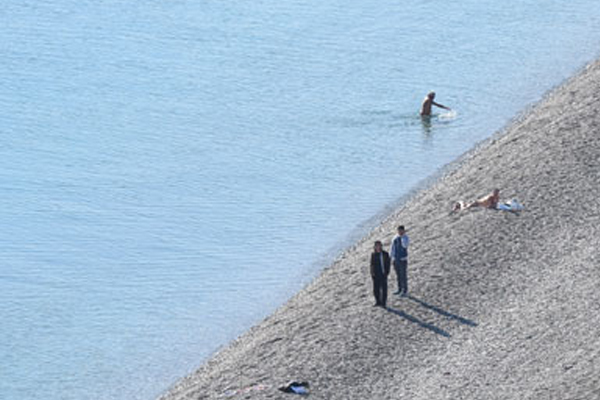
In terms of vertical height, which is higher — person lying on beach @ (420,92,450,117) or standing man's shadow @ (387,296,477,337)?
person lying on beach @ (420,92,450,117)

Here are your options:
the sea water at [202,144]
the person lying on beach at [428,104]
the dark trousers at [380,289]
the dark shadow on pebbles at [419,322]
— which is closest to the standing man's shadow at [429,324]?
the dark shadow on pebbles at [419,322]

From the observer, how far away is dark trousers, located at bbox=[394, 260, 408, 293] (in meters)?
25.4

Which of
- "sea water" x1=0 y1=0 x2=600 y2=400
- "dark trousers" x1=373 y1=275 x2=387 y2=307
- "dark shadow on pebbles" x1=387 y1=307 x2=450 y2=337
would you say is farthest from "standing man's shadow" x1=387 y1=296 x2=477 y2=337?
"sea water" x1=0 y1=0 x2=600 y2=400

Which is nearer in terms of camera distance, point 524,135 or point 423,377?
point 423,377

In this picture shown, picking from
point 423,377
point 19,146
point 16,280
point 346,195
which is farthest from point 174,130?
point 423,377

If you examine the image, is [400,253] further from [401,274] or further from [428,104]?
[428,104]

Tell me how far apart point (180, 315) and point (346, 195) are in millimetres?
8836

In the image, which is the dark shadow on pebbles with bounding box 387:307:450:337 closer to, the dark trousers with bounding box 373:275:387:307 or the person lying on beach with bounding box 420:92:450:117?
the dark trousers with bounding box 373:275:387:307

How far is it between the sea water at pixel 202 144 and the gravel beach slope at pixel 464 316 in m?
2.79

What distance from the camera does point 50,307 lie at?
31344 mm

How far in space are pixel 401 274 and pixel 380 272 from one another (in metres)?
0.72

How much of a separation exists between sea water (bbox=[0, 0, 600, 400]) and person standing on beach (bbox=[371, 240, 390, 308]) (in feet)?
15.2

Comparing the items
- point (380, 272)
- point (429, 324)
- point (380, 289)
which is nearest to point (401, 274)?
point (380, 289)

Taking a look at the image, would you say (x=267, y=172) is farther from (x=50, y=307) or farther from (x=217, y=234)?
(x=50, y=307)
